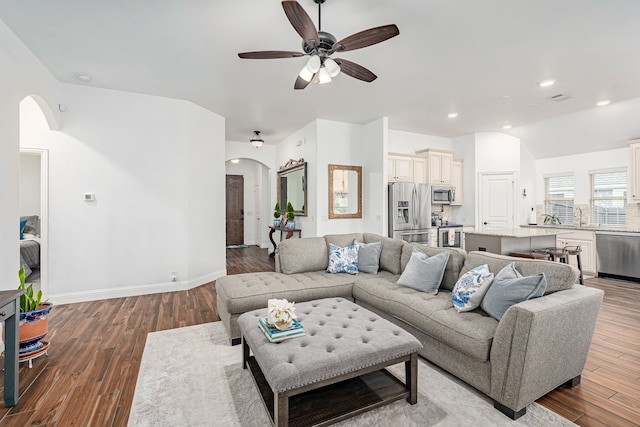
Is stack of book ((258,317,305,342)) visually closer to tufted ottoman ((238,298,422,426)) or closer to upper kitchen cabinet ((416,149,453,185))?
tufted ottoman ((238,298,422,426))

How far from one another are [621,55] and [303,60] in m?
3.39

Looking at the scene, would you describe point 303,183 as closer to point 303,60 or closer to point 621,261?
point 303,60

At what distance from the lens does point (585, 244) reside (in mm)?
5711

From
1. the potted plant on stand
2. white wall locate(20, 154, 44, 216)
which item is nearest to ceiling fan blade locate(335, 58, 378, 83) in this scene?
the potted plant on stand

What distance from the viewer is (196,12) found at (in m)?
2.54

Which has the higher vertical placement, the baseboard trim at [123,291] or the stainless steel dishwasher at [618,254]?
the stainless steel dishwasher at [618,254]

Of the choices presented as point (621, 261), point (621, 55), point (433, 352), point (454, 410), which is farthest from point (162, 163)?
point (621, 261)

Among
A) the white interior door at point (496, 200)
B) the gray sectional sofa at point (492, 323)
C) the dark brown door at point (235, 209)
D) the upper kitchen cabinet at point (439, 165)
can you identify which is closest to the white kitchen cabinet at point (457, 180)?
the upper kitchen cabinet at point (439, 165)

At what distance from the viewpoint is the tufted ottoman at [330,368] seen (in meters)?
1.66

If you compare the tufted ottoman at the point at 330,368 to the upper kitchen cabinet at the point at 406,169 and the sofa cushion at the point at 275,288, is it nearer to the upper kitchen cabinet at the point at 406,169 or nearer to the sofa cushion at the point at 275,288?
the sofa cushion at the point at 275,288

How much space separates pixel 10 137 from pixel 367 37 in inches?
131

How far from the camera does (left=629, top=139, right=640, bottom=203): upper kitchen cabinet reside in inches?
209

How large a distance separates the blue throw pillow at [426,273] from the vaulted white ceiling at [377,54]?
2122 mm

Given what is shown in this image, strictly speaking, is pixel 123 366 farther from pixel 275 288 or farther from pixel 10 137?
pixel 10 137
